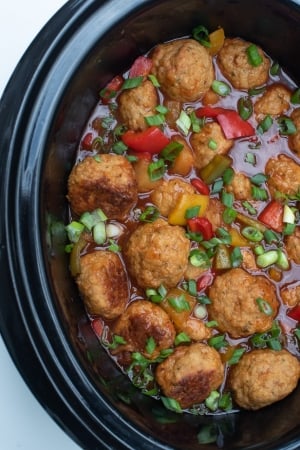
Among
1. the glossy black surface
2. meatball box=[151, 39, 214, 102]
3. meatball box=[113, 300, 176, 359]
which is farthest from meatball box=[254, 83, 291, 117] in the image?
meatball box=[113, 300, 176, 359]

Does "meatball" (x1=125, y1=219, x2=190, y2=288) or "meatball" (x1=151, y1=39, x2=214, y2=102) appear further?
"meatball" (x1=151, y1=39, x2=214, y2=102)

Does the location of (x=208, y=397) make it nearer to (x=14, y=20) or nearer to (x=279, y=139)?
(x=279, y=139)

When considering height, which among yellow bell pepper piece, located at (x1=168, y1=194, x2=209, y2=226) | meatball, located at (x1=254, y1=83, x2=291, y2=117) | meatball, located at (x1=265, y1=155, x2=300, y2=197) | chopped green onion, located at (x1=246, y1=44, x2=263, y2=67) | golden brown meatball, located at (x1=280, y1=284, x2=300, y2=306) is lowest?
golden brown meatball, located at (x1=280, y1=284, x2=300, y2=306)

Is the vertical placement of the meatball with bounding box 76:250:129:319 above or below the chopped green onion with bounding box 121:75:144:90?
below

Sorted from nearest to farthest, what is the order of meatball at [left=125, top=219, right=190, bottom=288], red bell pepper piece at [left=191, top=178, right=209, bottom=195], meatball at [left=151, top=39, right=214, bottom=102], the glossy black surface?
the glossy black surface < meatball at [left=125, top=219, right=190, bottom=288] < meatball at [left=151, top=39, right=214, bottom=102] < red bell pepper piece at [left=191, top=178, right=209, bottom=195]

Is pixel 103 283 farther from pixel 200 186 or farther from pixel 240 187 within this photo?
pixel 240 187

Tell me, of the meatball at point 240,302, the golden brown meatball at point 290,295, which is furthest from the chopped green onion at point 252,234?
the golden brown meatball at point 290,295

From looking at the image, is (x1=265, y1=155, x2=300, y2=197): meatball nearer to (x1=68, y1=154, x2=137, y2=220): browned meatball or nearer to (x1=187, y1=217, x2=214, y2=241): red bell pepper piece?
(x1=187, y1=217, x2=214, y2=241): red bell pepper piece
